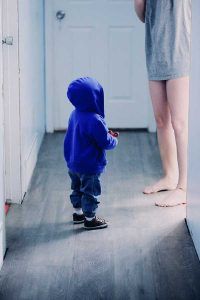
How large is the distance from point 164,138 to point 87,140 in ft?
2.77

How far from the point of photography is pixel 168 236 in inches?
131

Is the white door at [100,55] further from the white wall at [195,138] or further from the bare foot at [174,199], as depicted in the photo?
the white wall at [195,138]

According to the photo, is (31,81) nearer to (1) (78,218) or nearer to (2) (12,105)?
(2) (12,105)

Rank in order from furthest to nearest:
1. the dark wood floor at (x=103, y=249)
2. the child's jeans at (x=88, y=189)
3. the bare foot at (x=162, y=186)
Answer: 1. the bare foot at (x=162, y=186)
2. the child's jeans at (x=88, y=189)
3. the dark wood floor at (x=103, y=249)

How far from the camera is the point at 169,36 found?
368 cm

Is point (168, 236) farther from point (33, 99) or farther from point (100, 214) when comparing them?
point (33, 99)

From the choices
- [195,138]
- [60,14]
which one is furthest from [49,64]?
[195,138]

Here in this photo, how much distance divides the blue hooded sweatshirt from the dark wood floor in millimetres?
359

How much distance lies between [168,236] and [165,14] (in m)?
1.19

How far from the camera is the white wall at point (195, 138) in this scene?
3.10 metres

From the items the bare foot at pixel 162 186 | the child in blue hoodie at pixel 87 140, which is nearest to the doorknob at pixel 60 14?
the bare foot at pixel 162 186

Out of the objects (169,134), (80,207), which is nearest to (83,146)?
(80,207)

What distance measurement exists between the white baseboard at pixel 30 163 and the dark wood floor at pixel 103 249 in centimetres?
6

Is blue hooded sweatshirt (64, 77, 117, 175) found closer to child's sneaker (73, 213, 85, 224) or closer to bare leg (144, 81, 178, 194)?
child's sneaker (73, 213, 85, 224)
